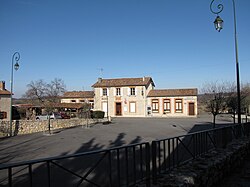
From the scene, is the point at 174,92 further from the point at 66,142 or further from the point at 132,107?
the point at 66,142

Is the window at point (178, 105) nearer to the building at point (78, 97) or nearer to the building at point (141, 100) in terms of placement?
the building at point (141, 100)

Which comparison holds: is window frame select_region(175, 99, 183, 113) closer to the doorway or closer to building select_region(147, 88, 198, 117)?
building select_region(147, 88, 198, 117)

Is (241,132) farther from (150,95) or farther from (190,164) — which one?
(150,95)

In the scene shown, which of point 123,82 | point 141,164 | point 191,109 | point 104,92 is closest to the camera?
point 141,164

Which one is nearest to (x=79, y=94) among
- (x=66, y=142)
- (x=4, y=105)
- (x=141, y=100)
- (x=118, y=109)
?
(x=118, y=109)

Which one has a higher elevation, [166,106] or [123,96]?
[123,96]

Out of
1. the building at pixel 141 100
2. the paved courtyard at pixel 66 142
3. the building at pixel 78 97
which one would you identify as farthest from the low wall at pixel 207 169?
the building at pixel 78 97

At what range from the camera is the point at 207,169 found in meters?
4.45

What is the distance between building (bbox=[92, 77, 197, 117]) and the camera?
118 ft

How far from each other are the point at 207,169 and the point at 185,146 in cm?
60

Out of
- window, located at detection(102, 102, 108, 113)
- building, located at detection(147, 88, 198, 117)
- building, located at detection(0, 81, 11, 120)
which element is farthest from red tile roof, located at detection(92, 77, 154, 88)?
building, located at detection(0, 81, 11, 120)

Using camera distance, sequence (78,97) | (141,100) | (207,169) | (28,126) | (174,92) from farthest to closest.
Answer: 1. (78,97)
2. (141,100)
3. (174,92)
4. (28,126)
5. (207,169)

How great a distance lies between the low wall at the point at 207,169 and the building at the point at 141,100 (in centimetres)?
2977

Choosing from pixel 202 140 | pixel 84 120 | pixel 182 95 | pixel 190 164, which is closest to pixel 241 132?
pixel 202 140
